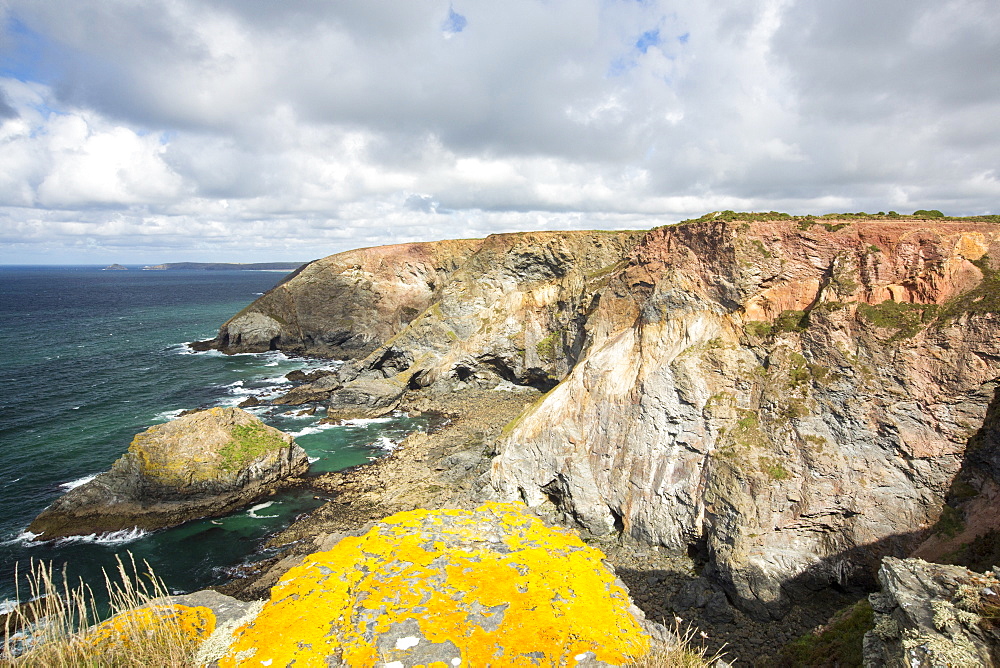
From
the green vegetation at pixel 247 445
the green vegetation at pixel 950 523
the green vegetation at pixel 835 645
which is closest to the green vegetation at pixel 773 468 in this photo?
the green vegetation at pixel 950 523

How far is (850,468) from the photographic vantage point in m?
16.1

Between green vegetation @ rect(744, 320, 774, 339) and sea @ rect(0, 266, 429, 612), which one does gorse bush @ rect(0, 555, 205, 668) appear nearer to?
sea @ rect(0, 266, 429, 612)

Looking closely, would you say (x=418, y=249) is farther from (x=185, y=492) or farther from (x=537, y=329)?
(x=185, y=492)

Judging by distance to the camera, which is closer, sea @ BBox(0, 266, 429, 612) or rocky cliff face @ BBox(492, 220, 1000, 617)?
rocky cliff face @ BBox(492, 220, 1000, 617)

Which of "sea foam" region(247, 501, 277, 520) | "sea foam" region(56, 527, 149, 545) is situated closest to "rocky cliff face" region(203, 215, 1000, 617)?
"sea foam" region(247, 501, 277, 520)

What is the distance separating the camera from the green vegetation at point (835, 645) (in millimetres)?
8359

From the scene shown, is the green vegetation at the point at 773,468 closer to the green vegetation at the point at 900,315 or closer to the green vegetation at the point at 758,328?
the green vegetation at the point at 758,328

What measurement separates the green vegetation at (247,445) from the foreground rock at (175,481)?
0.05 metres

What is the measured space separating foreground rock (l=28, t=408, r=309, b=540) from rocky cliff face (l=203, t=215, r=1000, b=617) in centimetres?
1524

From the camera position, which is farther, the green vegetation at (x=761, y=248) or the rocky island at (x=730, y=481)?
the green vegetation at (x=761, y=248)

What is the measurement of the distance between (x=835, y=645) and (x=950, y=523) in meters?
7.09

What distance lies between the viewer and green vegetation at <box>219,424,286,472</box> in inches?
1073

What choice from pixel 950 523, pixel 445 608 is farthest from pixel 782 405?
pixel 445 608

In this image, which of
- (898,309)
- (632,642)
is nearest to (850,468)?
(898,309)
